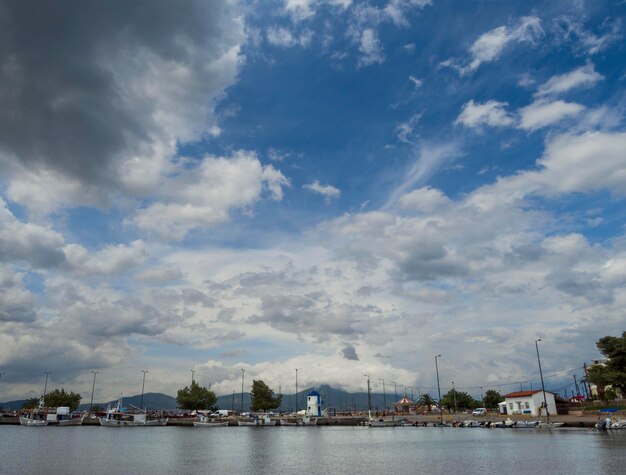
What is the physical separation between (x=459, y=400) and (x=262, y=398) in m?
71.8

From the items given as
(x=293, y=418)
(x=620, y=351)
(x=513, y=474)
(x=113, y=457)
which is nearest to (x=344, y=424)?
(x=293, y=418)

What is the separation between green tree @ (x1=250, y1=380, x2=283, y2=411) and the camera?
173375 millimetres

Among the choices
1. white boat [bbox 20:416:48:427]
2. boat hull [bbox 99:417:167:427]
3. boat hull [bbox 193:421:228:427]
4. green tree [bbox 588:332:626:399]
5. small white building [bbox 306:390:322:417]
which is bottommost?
boat hull [bbox 193:421:228:427]

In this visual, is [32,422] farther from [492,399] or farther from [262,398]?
[492,399]

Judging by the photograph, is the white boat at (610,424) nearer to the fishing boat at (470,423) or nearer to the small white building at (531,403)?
the small white building at (531,403)

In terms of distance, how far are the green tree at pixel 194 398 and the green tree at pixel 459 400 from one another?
8611cm

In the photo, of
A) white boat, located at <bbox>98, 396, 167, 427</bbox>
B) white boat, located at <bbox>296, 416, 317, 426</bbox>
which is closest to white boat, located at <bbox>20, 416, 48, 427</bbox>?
white boat, located at <bbox>98, 396, 167, 427</bbox>

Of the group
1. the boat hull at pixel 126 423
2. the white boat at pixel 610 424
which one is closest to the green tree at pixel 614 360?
the white boat at pixel 610 424

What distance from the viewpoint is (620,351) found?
345 feet

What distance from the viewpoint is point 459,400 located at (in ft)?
590

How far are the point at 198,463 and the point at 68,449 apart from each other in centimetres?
2639

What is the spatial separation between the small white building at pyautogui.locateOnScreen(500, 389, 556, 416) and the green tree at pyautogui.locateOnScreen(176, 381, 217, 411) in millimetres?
103735

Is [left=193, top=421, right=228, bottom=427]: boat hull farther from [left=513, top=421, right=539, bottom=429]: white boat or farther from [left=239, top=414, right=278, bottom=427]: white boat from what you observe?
[left=513, top=421, right=539, bottom=429]: white boat

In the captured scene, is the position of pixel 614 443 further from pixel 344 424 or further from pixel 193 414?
pixel 193 414
